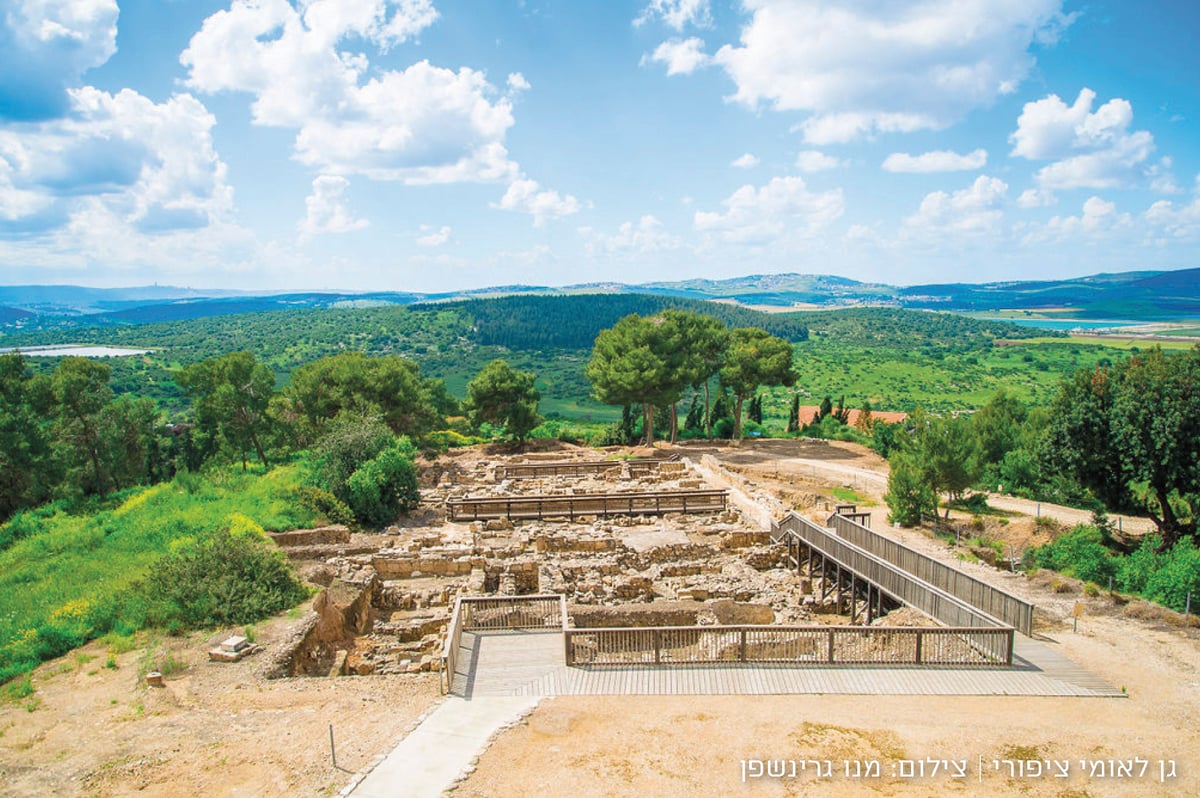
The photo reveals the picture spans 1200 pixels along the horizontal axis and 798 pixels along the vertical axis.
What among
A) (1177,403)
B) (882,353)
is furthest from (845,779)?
(882,353)

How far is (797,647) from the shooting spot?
623 inches

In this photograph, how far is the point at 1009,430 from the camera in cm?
4350

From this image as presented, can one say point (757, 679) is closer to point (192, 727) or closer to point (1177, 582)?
point (192, 727)

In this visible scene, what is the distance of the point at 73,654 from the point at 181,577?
9.22 feet

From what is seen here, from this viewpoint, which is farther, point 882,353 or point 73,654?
point 882,353

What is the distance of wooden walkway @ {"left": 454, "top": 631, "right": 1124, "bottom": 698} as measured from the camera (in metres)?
13.9

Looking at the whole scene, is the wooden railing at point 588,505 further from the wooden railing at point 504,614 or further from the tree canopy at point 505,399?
the tree canopy at point 505,399

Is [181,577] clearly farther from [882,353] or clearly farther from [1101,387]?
[882,353]

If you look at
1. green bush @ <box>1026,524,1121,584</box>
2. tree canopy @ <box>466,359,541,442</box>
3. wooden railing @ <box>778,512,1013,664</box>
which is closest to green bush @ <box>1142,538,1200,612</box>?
green bush @ <box>1026,524,1121,584</box>

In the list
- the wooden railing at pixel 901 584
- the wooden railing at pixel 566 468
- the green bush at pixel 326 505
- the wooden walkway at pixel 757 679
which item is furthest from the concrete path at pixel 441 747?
the wooden railing at pixel 566 468

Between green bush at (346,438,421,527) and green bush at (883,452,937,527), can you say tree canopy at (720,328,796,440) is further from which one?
green bush at (346,438,421,527)

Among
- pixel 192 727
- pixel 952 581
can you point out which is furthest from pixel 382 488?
pixel 952 581

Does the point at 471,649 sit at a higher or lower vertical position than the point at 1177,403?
lower

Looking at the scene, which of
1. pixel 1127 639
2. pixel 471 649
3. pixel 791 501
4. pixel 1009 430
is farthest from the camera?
pixel 1009 430
